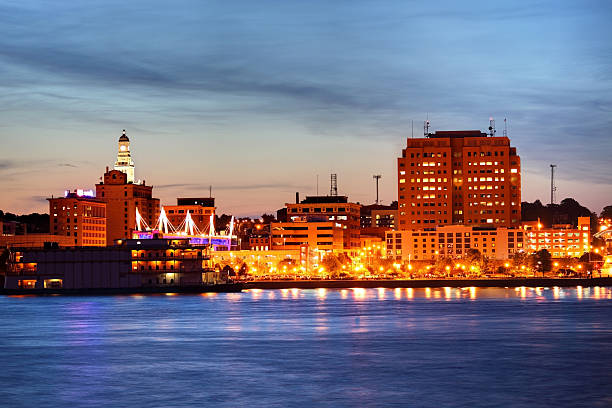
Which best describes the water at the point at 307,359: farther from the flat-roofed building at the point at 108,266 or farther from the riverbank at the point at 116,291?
the flat-roofed building at the point at 108,266

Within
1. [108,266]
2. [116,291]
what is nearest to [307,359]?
[116,291]

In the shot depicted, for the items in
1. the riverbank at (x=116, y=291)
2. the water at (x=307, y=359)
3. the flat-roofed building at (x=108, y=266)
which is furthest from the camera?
the flat-roofed building at (x=108, y=266)

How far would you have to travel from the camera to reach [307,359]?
71438 mm

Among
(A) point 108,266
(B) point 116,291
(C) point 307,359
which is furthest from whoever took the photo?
(A) point 108,266

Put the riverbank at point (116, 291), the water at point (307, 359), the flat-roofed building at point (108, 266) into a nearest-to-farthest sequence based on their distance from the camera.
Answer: the water at point (307, 359)
the riverbank at point (116, 291)
the flat-roofed building at point (108, 266)

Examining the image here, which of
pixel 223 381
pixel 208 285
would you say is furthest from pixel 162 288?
pixel 223 381

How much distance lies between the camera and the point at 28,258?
181 metres

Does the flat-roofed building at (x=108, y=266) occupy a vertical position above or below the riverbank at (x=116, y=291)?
above

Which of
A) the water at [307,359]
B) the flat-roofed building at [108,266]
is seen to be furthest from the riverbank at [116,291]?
the water at [307,359]

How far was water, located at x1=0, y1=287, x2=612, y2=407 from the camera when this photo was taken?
5503 centimetres

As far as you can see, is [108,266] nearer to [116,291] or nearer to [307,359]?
[116,291]

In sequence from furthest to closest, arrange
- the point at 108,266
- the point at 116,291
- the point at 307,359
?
the point at 108,266, the point at 116,291, the point at 307,359

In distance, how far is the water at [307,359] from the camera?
55.0 meters

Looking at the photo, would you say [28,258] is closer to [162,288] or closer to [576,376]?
[162,288]
